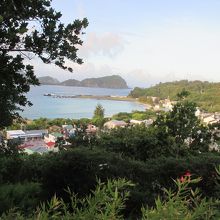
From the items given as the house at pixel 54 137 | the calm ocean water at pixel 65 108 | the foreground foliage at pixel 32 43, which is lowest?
the calm ocean water at pixel 65 108

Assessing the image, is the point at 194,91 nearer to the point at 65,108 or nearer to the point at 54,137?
the point at 65,108

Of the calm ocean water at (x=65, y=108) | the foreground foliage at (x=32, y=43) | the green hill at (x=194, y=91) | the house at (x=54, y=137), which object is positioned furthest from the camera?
the calm ocean water at (x=65, y=108)

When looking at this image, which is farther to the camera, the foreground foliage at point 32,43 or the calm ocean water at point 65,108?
the calm ocean water at point 65,108

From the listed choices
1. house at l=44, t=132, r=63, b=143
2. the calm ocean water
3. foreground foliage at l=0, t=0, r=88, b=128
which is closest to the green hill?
the calm ocean water

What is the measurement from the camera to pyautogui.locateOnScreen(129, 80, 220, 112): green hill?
190 feet

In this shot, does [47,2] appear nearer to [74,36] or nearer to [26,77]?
[74,36]

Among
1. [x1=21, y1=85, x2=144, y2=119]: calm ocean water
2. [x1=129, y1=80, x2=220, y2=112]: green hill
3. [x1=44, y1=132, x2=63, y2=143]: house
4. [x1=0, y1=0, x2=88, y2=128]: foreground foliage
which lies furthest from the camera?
[x1=21, y1=85, x2=144, y2=119]: calm ocean water

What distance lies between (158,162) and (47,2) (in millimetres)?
2959

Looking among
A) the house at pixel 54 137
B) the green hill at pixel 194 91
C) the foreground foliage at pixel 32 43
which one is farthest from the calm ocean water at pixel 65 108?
the foreground foliage at pixel 32 43

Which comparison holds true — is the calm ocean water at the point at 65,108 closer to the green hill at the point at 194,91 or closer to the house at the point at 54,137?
the green hill at the point at 194,91

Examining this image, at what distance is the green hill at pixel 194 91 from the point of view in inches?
2285

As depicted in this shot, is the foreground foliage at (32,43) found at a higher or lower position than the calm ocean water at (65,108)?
higher

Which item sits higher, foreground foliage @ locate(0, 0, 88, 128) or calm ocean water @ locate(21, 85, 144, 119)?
foreground foliage @ locate(0, 0, 88, 128)

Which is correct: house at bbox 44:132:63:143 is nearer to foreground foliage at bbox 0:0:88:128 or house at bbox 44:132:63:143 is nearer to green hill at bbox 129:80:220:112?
foreground foliage at bbox 0:0:88:128
